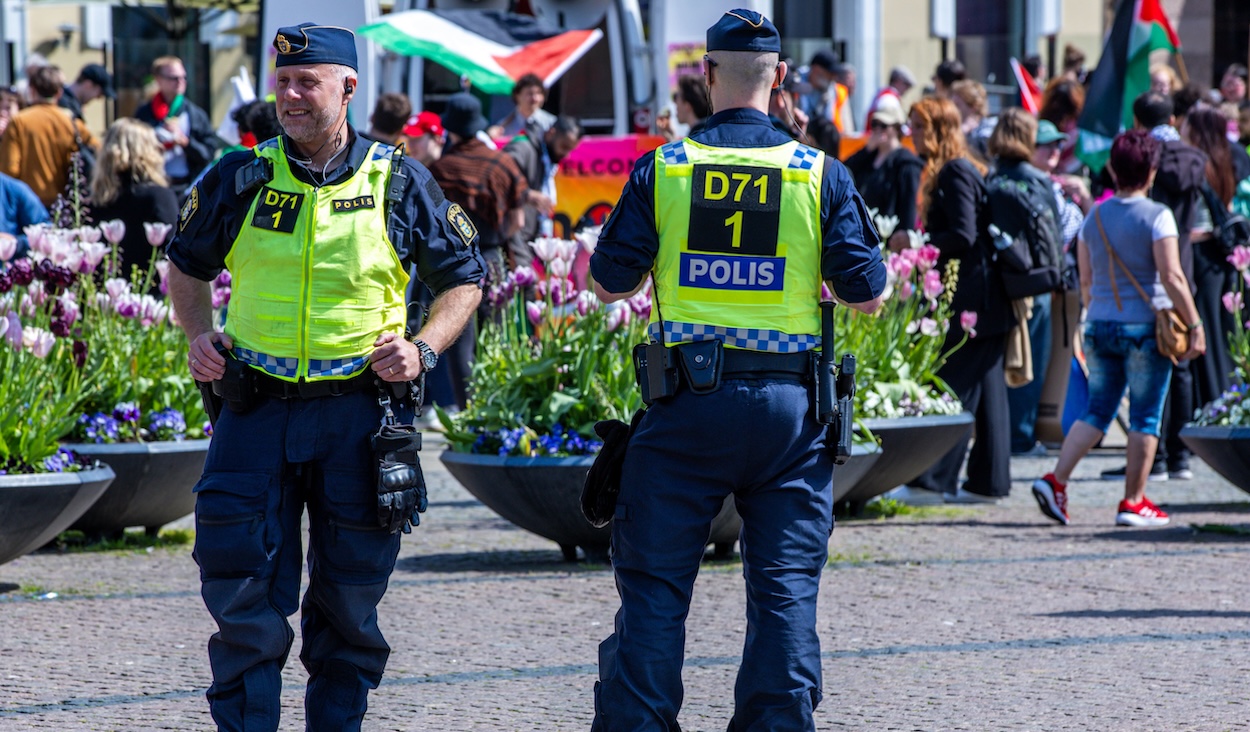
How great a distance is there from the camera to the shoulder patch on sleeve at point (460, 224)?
15.0ft

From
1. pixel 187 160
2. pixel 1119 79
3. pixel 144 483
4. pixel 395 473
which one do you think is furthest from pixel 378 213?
pixel 1119 79

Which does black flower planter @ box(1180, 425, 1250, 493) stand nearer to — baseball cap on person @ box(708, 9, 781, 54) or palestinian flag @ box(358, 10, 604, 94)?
baseball cap on person @ box(708, 9, 781, 54)

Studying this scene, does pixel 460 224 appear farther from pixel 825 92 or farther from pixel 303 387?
pixel 825 92

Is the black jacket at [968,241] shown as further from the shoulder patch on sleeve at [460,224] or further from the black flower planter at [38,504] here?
the shoulder patch on sleeve at [460,224]

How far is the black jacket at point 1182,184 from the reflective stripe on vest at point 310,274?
623 centimetres

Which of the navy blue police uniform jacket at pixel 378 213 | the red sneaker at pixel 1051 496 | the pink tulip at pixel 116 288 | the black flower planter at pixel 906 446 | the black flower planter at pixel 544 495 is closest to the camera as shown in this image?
the navy blue police uniform jacket at pixel 378 213

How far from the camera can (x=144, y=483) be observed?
7.58 meters

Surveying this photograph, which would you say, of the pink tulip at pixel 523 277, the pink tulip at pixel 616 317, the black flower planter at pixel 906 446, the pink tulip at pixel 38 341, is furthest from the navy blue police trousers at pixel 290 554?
the black flower planter at pixel 906 446

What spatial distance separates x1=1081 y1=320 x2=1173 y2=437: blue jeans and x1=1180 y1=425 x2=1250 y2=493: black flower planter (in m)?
0.22

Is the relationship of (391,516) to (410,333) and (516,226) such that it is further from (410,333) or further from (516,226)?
(516,226)

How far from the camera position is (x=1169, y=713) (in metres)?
5.07

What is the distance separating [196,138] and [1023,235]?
685 centimetres

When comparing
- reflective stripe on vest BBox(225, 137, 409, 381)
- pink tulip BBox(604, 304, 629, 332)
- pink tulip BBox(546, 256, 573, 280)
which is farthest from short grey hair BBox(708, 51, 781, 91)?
pink tulip BBox(546, 256, 573, 280)

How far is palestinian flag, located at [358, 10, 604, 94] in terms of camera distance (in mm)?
15266
